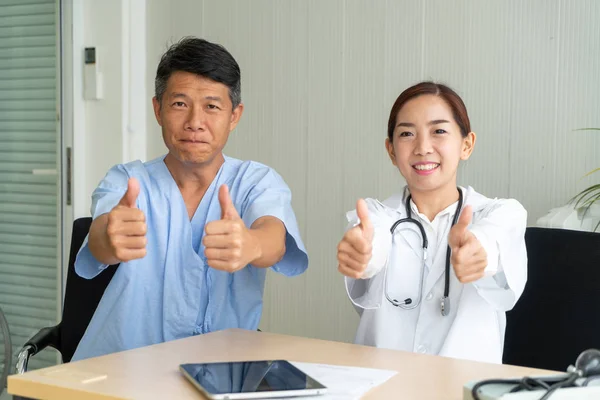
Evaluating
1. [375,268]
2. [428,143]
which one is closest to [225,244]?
[375,268]

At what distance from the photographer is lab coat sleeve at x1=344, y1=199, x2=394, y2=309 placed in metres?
1.73

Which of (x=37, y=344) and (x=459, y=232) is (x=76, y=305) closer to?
(x=37, y=344)

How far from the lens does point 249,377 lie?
3.78 feet

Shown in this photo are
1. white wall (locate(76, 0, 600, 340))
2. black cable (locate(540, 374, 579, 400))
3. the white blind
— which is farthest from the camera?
the white blind

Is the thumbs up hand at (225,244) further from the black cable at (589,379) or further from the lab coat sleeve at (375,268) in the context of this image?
the black cable at (589,379)

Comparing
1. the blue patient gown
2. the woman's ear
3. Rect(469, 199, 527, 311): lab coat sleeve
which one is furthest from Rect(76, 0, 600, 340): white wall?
the blue patient gown

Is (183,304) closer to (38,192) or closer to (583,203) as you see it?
(583,203)

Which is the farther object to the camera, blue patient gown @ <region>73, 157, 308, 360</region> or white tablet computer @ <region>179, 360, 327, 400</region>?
blue patient gown @ <region>73, 157, 308, 360</region>

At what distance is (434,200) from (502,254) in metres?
0.27

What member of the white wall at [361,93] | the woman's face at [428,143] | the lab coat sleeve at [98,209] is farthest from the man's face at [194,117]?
the white wall at [361,93]

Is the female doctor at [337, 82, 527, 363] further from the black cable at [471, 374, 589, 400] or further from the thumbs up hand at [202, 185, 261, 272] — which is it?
the black cable at [471, 374, 589, 400]

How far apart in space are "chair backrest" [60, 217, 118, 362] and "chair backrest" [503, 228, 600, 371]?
1.05m

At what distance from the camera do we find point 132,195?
1608 mm

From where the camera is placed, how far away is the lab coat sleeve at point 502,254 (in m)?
1.66
